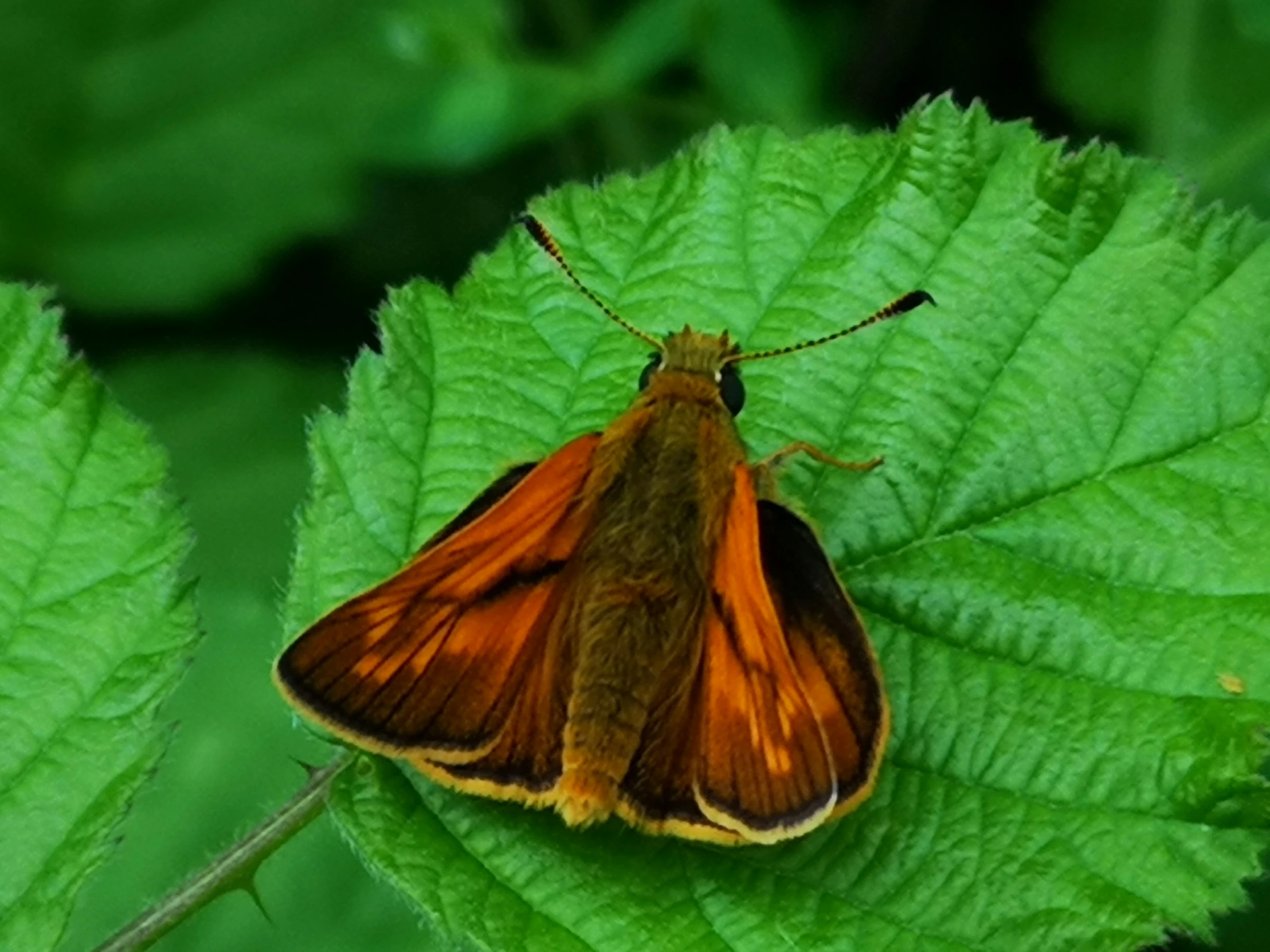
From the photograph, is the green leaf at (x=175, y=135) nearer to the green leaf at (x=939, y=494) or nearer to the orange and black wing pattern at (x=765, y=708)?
the green leaf at (x=939, y=494)

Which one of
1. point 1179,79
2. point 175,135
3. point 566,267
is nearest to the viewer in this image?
point 566,267

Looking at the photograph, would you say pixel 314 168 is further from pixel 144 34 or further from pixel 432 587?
pixel 432 587

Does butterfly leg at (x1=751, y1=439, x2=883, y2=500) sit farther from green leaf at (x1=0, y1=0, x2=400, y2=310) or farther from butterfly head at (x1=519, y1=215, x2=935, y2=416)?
green leaf at (x1=0, y1=0, x2=400, y2=310)

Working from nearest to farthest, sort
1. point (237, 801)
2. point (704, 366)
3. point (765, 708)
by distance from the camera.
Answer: point (765, 708) → point (704, 366) → point (237, 801)

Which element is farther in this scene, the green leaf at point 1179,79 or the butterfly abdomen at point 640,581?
the green leaf at point 1179,79

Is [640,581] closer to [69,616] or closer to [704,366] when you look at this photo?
[704,366]

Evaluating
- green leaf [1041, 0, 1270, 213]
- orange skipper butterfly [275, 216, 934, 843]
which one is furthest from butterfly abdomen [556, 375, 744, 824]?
green leaf [1041, 0, 1270, 213]

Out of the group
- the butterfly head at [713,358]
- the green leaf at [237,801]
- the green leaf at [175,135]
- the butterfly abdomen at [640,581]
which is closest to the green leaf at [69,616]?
the green leaf at [237,801]

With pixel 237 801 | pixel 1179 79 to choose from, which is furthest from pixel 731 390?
pixel 1179 79
